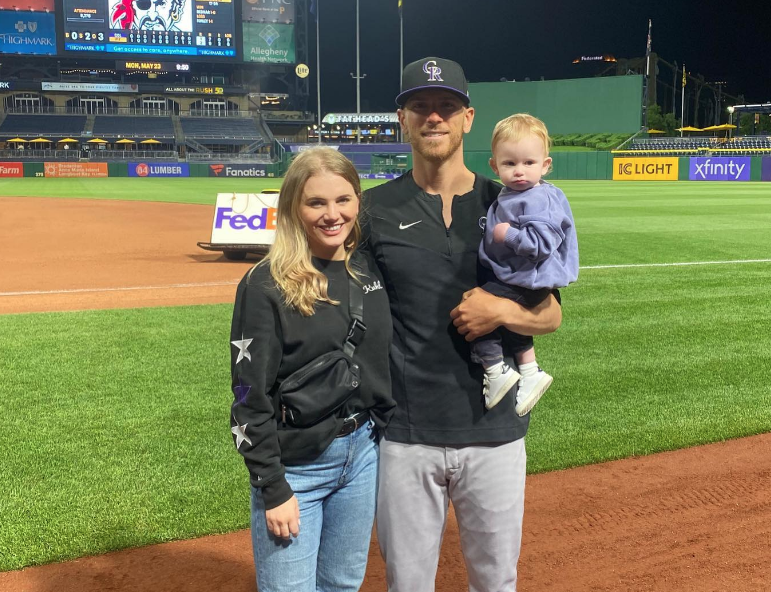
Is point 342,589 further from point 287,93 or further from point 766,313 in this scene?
point 287,93

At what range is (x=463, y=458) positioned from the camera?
2709 millimetres

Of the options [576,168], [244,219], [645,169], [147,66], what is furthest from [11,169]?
[244,219]

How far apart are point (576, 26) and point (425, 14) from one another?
17.0 metres

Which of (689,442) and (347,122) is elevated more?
(347,122)

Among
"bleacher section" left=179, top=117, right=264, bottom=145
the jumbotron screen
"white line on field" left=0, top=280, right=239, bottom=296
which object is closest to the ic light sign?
"white line on field" left=0, top=280, right=239, bottom=296

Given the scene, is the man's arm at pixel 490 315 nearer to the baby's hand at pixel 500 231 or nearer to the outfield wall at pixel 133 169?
the baby's hand at pixel 500 231

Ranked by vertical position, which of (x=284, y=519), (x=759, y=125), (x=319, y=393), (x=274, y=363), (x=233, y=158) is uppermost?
(x=759, y=125)

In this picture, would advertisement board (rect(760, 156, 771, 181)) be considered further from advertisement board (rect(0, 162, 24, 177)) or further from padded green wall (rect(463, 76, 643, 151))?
advertisement board (rect(0, 162, 24, 177))

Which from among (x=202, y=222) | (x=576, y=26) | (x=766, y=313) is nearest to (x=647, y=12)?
(x=576, y=26)

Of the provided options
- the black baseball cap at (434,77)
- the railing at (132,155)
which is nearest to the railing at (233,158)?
the railing at (132,155)

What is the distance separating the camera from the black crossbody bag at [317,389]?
2375 millimetres

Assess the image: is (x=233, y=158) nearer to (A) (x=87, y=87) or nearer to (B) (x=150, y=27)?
(B) (x=150, y=27)

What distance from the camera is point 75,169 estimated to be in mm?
53688

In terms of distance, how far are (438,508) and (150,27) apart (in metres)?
74.7
